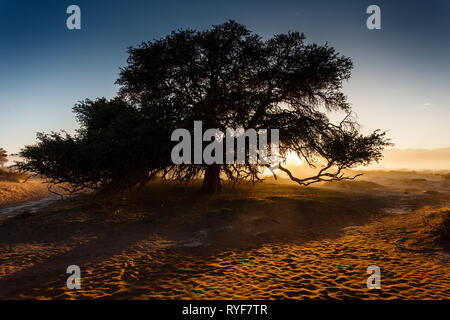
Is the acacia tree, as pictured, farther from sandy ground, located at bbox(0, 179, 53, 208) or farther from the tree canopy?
sandy ground, located at bbox(0, 179, 53, 208)

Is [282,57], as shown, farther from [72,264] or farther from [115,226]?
[72,264]

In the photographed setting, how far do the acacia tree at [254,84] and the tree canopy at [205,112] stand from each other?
2.4 inches

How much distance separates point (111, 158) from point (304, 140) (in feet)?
36.0

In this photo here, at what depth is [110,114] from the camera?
45.8 ft

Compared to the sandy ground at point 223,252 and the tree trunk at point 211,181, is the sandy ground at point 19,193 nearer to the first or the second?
the sandy ground at point 223,252

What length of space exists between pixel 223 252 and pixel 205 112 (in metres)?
8.14

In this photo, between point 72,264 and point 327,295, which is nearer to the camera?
point 327,295

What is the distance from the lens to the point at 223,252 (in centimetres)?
722

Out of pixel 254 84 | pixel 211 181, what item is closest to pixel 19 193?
pixel 211 181

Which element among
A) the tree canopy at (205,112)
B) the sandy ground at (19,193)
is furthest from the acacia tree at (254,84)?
the sandy ground at (19,193)

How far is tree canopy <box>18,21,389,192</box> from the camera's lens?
11352 mm

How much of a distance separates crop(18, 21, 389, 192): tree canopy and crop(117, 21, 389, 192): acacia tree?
0.20ft
